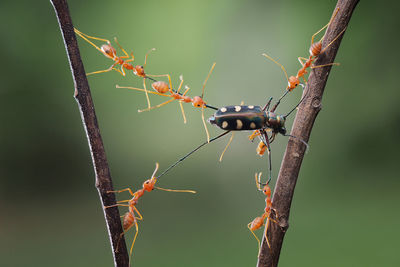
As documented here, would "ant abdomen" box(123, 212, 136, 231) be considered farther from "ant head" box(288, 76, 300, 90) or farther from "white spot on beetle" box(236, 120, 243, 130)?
"ant head" box(288, 76, 300, 90)

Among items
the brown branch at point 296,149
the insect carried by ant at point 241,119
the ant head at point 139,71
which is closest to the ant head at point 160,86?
the ant head at point 139,71

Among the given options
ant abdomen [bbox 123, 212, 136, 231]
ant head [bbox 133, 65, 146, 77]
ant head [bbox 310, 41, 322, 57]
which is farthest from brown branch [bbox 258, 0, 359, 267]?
ant head [bbox 133, 65, 146, 77]

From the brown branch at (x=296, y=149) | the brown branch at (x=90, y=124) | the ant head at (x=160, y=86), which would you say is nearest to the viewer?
the brown branch at (x=90, y=124)

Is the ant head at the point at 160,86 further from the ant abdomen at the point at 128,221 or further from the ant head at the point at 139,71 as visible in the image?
the ant abdomen at the point at 128,221

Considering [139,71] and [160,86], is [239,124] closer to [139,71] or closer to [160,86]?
[160,86]

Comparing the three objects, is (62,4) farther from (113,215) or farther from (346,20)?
(346,20)

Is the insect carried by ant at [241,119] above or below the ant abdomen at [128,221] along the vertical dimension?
above

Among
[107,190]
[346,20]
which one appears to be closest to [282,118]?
[346,20]
